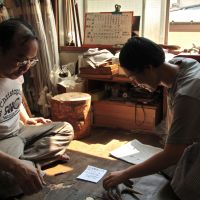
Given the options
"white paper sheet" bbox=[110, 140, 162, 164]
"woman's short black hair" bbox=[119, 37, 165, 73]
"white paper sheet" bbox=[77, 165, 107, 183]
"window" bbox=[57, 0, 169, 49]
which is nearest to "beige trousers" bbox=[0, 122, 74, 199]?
"white paper sheet" bbox=[77, 165, 107, 183]

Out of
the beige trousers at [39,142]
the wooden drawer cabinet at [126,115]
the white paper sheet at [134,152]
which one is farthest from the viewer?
the wooden drawer cabinet at [126,115]

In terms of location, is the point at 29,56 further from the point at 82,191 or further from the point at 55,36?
the point at 55,36

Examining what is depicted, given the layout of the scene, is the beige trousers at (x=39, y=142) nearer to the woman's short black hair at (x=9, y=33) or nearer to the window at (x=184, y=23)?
the woman's short black hair at (x=9, y=33)

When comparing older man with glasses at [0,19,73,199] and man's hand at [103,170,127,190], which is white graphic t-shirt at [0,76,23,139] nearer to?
older man with glasses at [0,19,73,199]

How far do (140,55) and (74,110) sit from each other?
136 cm

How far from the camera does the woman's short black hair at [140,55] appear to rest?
3.99 ft

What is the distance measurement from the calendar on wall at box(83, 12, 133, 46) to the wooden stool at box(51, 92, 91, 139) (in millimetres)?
782

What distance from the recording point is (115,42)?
3027mm

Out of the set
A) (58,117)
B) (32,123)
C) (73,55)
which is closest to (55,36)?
(73,55)

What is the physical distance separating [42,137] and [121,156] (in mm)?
592

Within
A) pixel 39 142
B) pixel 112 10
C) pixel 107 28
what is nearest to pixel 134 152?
pixel 39 142

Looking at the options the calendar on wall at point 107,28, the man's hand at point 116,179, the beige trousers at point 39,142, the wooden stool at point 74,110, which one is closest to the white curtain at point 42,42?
the calendar on wall at point 107,28

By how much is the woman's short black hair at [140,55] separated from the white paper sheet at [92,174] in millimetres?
911

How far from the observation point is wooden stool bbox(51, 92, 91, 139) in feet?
8.14
